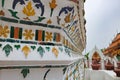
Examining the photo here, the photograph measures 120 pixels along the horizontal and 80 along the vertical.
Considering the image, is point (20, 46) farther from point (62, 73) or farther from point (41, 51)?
point (62, 73)

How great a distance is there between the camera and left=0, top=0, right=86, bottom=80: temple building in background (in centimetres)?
45

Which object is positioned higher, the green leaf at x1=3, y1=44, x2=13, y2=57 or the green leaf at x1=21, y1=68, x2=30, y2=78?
the green leaf at x1=3, y1=44, x2=13, y2=57

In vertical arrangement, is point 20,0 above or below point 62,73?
above

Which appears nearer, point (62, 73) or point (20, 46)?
point (20, 46)

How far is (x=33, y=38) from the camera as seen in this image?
0.50 metres

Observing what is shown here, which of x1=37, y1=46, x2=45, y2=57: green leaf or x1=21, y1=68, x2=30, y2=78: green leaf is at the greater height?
x1=37, y1=46, x2=45, y2=57: green leaf

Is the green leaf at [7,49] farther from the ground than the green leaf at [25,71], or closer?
farther from the ground

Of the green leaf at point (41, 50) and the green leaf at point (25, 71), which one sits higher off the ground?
the green leaf at point (41, 50)

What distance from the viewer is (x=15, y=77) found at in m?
0.48

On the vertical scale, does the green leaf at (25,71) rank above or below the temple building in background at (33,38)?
below

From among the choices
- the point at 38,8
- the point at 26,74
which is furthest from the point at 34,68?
the point at 38,8

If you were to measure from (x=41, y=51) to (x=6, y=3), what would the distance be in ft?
0.42

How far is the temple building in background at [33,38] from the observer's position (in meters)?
0.45

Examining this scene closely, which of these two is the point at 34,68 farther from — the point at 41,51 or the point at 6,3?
the point at 6,3
